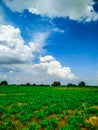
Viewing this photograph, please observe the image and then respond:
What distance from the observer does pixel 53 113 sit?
13.0 meters

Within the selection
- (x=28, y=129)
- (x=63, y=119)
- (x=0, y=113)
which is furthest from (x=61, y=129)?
(x=0, y=113)

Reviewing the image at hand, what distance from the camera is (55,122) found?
Result: 10.2 metres

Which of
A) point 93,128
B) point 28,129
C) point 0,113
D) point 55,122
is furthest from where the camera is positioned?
point 0,113

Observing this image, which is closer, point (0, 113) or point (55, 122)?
point (55, 122)

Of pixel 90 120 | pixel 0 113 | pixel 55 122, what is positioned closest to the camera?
pixel 55 122

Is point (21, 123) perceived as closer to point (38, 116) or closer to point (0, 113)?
point (38, 116)

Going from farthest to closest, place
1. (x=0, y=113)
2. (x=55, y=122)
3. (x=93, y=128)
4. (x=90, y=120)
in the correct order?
(x=0, y=113) < (x=90, y=120) < (x=55, y=122) < (x=93, y=128)

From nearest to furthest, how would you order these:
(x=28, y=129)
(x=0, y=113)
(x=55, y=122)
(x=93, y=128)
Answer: (x=28, y=129)
(x=93, y=128)
(x=55, y=122)
(x=0, y=113)

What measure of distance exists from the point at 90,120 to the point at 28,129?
4201mm

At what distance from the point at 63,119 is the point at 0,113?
4.41 metres

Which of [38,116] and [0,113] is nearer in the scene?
[38,116]

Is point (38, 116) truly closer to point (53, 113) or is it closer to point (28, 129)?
point (53, 113)

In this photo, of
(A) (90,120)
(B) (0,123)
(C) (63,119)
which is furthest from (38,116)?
(A) (90,120)

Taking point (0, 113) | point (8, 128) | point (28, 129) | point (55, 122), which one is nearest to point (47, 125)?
point (55, 122)
